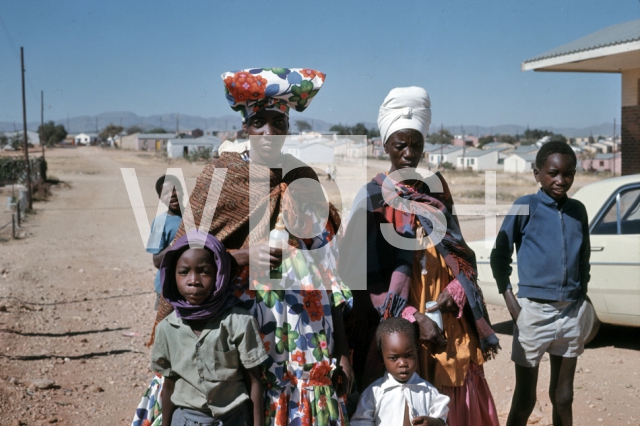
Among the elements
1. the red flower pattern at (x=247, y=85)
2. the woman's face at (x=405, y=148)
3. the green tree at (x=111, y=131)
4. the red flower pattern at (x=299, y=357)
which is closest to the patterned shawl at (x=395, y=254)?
the woman's face at (x=405, y=148)

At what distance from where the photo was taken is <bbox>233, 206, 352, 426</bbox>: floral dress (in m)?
2.51

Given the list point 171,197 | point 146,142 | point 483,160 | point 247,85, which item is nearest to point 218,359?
point 247,85

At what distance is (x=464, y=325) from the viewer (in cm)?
308

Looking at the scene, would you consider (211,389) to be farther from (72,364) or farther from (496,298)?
(496,298)

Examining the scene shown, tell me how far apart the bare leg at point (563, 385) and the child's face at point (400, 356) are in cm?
128

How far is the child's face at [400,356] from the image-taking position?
274 centimetres

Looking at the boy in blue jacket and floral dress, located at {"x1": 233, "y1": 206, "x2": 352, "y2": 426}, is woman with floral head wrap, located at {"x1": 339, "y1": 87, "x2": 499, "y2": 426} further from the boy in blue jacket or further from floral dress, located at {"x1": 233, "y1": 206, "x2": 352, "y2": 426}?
the boy in blue jacket

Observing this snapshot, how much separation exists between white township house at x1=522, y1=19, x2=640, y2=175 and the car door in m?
8.61

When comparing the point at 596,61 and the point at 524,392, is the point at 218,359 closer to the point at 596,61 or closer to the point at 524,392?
the point at 524,392

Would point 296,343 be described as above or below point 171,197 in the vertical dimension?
below

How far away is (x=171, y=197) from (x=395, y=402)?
3.30m

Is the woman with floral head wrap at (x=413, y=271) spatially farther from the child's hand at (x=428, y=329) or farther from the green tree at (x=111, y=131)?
the green tree at (x=111, y=131)

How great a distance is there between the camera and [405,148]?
3.04 meters

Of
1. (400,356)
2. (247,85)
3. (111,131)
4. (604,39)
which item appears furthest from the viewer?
(111,131)
